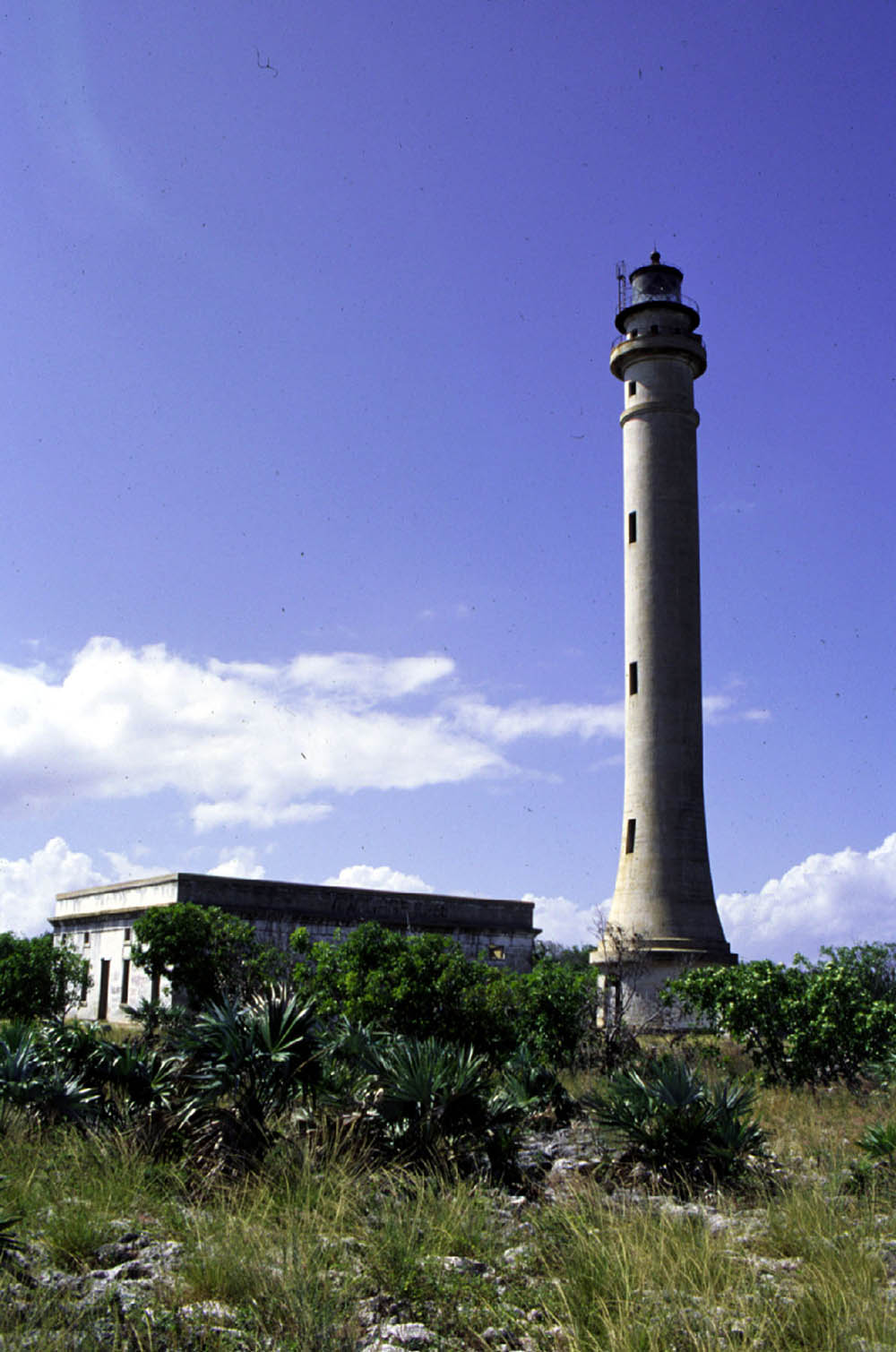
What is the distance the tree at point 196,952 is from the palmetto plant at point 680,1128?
18.3 metres

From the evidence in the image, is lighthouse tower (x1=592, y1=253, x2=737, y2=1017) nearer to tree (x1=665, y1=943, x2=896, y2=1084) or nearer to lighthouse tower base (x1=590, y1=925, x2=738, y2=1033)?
lighthouse tower base (x1=590, y1=925, x2=738, y2=1033)

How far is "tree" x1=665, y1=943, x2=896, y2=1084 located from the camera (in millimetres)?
20859

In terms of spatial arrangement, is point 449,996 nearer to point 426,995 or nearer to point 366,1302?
point 426,995

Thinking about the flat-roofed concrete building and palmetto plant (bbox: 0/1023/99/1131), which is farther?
the flat-roofed concrete building

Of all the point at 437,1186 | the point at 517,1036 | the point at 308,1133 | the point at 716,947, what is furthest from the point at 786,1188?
the point at 716,947

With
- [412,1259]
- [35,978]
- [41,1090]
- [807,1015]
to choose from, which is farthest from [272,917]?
[412,1259]

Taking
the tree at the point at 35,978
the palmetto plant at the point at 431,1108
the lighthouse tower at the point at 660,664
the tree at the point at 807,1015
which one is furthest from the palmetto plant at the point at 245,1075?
the tree at the point at 35,978

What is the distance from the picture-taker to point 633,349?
119 feet

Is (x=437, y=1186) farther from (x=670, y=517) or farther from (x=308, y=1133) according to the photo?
(x=670, y=517)

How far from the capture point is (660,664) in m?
33.9

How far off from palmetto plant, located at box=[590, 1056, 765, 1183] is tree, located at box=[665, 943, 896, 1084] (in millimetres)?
10211

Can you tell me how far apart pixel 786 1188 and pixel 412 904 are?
27654 millimetres

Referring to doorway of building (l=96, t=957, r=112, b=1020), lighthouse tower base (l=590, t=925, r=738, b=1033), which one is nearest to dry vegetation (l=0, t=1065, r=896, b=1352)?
lighthouse tower base (l=590, t=925, r=738, b=1033)

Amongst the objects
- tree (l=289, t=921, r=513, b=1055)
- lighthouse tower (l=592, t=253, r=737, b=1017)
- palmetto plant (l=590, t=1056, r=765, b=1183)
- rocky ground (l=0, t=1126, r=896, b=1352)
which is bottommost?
A: rocky ground (l=0, t=1126, r=896, b=1352)
